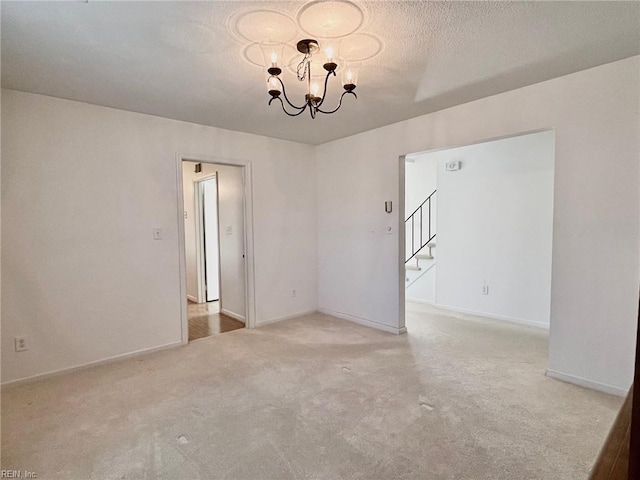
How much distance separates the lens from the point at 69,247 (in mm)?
2947

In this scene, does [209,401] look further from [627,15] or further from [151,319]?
[627,15]

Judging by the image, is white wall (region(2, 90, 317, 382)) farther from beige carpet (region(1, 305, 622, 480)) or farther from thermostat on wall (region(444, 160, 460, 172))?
thermostat on wall (region(444, 160, 460, 172))

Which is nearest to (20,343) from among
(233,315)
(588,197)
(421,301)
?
(233,315)

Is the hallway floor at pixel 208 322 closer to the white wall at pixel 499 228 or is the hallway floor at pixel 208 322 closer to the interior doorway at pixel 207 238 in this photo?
the interior doorway at pixel 207 238

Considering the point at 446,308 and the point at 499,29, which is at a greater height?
the point at 499,29

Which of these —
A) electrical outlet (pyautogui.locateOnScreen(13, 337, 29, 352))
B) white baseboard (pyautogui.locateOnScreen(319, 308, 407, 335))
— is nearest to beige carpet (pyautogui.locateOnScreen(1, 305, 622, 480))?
electrical outlet (pyautogui.locateOnScreen(13, 337, 29, 352))

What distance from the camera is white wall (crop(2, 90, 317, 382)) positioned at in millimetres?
2711

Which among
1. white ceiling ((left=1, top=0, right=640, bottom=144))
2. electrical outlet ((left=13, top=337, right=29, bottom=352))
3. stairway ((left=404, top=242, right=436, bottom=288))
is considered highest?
white ceiling ((left=1, top=0, right=640, bottom=144))

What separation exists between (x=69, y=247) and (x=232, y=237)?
1.95 m

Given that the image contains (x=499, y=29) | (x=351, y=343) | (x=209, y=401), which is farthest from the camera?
(x=351, y=343)

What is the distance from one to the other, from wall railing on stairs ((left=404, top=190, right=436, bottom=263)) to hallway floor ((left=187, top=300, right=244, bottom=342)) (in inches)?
126

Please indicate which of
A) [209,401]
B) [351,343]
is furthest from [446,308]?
[209,401]

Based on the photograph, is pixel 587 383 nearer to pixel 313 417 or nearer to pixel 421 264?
pixel 313 417

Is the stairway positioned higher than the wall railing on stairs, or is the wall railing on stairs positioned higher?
the wall railing on stairs
